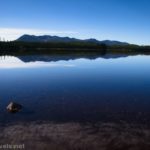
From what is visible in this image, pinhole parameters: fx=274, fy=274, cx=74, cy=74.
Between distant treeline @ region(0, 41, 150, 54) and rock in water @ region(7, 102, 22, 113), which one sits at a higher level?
distant treeline @ region(0, 41, 150, 54)

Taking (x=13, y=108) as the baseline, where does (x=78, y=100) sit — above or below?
below

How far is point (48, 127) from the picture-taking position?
51.3 ft

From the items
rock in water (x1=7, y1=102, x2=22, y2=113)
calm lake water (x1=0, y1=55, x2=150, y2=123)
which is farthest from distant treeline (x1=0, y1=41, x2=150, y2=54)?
rock in water (x1=7, y1=102, x2=22, y2=113)

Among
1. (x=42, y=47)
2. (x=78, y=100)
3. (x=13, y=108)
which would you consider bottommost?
(x=78, y=100)

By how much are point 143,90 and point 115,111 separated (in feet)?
30.8

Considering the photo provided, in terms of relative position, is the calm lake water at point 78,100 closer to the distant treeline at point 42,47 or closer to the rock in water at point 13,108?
the rock in water at point 13,108

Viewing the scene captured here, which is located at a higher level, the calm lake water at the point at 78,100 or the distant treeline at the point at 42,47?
the distant treeline at the point at 42,47

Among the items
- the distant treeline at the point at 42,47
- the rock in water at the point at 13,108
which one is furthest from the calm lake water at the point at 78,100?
the distant treeline at the point at 42,47

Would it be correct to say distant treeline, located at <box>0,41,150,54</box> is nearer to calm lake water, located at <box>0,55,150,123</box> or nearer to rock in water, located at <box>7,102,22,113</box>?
calm lake water, located at <box>0,55,150,123</box>

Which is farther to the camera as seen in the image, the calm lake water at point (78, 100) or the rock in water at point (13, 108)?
the rock in water at point (13, 108)

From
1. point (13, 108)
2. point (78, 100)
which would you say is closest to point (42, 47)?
point (78, 100)

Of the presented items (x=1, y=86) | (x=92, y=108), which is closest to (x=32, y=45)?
(x=1, y=86)

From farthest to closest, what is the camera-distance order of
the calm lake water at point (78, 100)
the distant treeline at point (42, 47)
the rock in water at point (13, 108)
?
the distant treeline at point (42, 47)
the rock in water at point (13, 108)
the calm lake water at point (78, 100)

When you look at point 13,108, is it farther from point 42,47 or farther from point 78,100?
point 42,47
